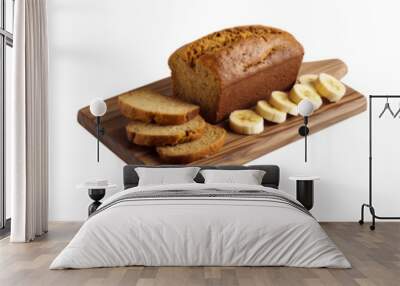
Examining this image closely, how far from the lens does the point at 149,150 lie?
6180mm

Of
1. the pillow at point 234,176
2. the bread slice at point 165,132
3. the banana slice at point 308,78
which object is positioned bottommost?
the pillow at point 234,176

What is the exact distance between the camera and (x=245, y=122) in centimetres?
611

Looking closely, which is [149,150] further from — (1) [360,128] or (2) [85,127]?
(1) [360,128]

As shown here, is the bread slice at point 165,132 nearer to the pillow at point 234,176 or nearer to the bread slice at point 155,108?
the bread slice at point 155,108

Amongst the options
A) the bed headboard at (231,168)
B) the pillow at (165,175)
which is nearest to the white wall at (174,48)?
the bed headboard at (231,168)

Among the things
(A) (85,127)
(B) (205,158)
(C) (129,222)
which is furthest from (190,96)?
(C) (129,222)

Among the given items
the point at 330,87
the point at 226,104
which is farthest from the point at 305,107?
the point at 226,104

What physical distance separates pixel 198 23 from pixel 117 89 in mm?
1200

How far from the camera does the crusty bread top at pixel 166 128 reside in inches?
234

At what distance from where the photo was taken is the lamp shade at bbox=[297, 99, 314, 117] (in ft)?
19.7

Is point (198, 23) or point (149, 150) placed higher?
point (198, 23)

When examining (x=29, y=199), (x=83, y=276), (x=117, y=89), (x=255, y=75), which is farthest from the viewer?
(x=117, y=89)

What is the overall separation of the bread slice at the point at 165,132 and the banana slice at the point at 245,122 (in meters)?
0.33

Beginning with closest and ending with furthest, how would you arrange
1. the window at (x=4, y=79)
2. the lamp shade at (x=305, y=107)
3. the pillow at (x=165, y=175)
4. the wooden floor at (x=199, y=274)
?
the wooden floor at (x=199, y=274), the window at (x=4, y=79), the pillow at (x=165, y=175), the lamp shade at (x=305, y=107)
